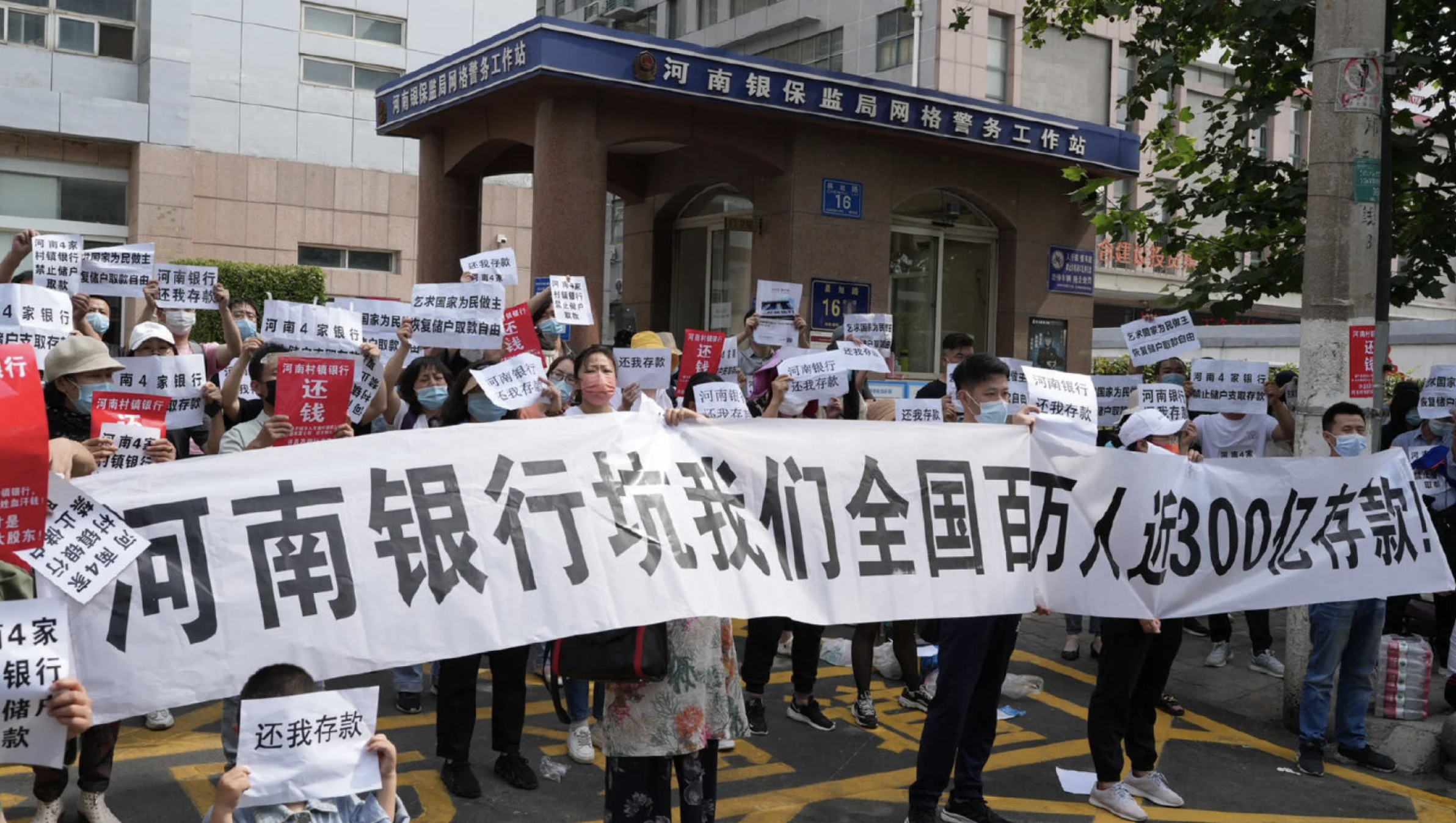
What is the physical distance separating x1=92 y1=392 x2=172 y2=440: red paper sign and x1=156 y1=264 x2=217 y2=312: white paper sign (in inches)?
99.0

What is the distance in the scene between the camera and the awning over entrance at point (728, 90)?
36.7 feet

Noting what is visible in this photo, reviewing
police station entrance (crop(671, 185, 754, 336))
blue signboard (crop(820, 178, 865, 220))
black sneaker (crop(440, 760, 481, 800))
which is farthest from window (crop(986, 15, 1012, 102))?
black sneaker (crop(440, 760, 481, 800))

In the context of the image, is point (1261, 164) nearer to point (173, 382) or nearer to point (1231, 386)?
point (1231, 386)

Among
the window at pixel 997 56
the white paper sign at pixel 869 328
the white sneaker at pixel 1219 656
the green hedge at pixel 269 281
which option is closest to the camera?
the white sneaker at pixel 1219 656

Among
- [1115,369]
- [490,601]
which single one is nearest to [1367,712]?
[490,601]

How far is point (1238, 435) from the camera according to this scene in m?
8.44

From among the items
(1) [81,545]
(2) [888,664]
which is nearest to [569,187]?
(2) [888,664]

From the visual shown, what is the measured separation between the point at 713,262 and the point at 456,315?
24.7ft

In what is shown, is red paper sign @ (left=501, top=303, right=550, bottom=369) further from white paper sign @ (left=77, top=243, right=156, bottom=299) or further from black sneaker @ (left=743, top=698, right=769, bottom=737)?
black sneaker @ (left=743, top=698, right=769, bottom=737)

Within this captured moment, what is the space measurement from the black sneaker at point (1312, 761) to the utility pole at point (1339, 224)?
644 mm

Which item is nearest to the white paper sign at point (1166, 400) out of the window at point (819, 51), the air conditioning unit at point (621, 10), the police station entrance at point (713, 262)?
the police station entrance at point (713, 262)

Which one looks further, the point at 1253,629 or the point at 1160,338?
the point at 1253,629

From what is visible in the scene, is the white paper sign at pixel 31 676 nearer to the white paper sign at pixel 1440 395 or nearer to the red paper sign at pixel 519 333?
the red paper sign at pixel 519 333

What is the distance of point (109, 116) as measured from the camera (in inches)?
949
